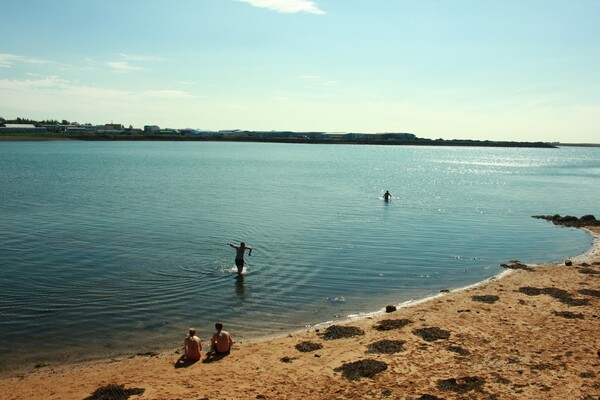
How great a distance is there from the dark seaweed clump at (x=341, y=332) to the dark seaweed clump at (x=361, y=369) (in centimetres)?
269

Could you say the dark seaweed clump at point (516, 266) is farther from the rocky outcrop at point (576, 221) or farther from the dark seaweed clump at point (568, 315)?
the rocky outcrop at point (576, 221)

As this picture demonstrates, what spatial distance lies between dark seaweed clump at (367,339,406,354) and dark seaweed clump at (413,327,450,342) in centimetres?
97

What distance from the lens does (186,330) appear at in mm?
19719

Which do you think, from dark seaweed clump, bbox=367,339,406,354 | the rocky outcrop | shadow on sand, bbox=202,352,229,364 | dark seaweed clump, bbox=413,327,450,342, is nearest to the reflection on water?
shadow on sand, bbox=202,352,229,364

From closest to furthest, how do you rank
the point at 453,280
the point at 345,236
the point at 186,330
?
the point at 186,330
the point at 453,280
the point at 345,236

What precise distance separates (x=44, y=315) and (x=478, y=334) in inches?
678

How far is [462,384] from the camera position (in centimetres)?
1401

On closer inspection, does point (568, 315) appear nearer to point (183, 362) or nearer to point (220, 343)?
point (220, 343)

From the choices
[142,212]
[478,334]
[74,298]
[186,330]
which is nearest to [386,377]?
[478,334]

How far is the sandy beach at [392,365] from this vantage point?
45.6 ft

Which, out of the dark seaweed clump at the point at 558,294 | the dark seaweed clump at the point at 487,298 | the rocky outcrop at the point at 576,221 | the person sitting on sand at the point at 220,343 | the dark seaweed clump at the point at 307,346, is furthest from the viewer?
the rocky outcrop at the point at 576,221

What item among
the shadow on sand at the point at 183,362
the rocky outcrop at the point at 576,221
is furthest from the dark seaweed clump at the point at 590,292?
the rocky outcrop at the point at 576,221

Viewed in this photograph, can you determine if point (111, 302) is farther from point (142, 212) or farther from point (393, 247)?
point (142, 212)

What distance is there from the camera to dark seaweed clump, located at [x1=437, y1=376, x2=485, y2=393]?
1373cm
